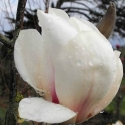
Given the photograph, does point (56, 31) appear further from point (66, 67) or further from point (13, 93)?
point (13, 93)

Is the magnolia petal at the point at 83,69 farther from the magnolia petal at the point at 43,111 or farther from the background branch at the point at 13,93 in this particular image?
the background branch at the point at 13,93

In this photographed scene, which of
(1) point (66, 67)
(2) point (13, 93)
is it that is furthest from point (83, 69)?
(2) point (13, 93)

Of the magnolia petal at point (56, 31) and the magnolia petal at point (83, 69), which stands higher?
the magnolia petal at point (56, 31)

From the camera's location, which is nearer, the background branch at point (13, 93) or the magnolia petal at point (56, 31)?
the magnolia petal at point (56, 31)

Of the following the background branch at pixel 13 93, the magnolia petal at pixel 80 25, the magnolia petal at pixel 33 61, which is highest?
the magnolia petal at pixel 80 25

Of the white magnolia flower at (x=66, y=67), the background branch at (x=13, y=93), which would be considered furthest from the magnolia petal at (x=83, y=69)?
the background branch at (x=13, y=93)

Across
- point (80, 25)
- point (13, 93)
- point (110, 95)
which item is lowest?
point (13, 93)

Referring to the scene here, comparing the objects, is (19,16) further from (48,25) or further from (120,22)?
(120,22)

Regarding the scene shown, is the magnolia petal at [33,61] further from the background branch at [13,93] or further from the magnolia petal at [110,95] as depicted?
the background branch at [13,93]
